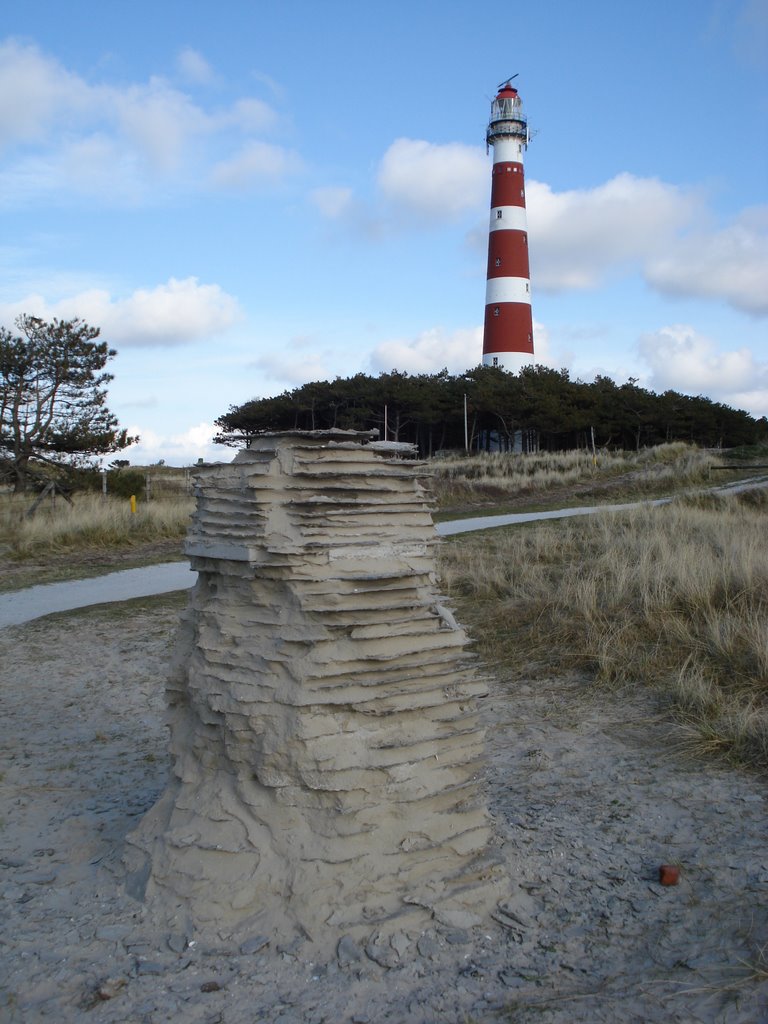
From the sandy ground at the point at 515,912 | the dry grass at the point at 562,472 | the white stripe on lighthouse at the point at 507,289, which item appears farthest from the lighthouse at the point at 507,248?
the sandy ground at the point at 515,912

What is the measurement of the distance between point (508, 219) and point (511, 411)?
848 centimetres

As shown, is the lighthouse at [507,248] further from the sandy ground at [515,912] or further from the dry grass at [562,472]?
the sandy ground at [515,912]

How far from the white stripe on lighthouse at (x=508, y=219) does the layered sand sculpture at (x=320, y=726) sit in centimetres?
3732

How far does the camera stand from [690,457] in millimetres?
26672

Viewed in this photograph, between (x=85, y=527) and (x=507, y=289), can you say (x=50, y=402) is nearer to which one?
(x=85, y=527)

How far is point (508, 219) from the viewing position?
38969 millimetres

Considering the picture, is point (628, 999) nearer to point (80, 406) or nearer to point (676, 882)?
point (676, 882)

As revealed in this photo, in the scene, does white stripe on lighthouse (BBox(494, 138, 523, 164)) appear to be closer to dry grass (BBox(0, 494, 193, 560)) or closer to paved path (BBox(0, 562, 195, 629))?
dry grass (BBox(0, 494, 193, 560))

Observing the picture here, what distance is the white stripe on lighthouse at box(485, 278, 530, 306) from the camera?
38.8 meters

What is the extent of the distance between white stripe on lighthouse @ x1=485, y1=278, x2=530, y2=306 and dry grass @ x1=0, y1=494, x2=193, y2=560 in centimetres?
2408

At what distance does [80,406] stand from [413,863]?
806 inches

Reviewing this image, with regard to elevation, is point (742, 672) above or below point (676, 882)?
above

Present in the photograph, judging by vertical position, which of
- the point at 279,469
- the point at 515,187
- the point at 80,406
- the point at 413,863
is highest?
the point at 515,187

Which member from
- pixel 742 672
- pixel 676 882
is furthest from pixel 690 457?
pixel 676 882
